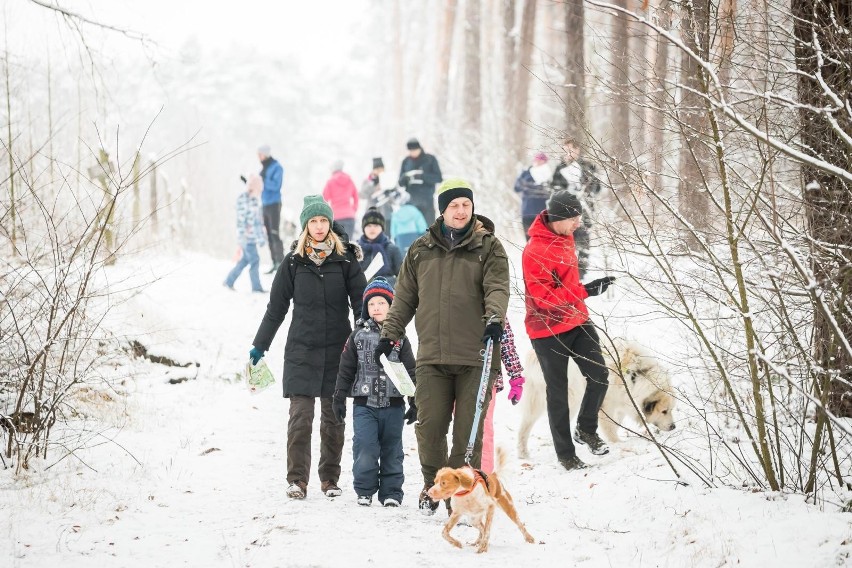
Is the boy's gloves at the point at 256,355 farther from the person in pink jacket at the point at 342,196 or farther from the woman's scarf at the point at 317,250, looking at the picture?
the person in pink jacket at the point at 342,196

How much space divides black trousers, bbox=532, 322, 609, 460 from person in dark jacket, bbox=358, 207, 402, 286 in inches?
106

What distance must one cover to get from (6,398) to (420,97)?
130ft

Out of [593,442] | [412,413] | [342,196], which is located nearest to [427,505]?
[412,413]

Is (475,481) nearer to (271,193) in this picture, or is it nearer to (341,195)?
(271,193)

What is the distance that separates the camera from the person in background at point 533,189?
12.6 metres

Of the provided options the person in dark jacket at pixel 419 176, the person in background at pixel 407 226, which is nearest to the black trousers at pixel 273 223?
the person in dark jacket at pixel 419 176

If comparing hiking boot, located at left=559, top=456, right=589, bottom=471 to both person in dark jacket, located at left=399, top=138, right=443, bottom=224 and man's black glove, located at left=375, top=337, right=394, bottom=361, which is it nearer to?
man's black glove, located at left=375, top=337, right=394, bottom=361

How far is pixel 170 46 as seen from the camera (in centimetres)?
855

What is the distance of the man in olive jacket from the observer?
5.39 m

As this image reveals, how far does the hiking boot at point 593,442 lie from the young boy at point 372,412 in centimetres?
161

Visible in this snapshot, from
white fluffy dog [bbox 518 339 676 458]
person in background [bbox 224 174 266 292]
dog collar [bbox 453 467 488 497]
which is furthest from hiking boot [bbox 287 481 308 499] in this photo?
person in background [bbox 224 174 266 292]

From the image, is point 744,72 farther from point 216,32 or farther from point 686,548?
point 216,32

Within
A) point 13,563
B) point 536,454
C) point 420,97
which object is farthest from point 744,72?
point 420,97

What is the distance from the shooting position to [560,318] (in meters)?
6.34
